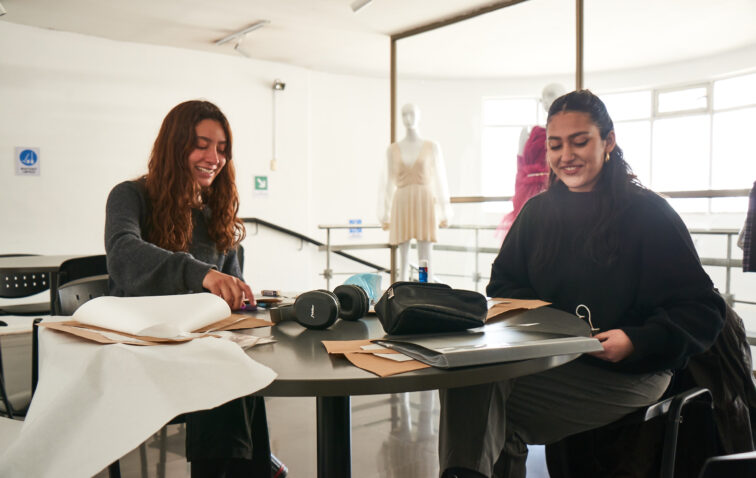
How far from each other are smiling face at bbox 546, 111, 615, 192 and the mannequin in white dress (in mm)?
3331

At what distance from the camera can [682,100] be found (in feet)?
17.2

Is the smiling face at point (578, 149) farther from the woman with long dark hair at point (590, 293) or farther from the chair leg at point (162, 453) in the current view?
the chair leg at point (162, 453)

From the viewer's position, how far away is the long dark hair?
4.73 feet

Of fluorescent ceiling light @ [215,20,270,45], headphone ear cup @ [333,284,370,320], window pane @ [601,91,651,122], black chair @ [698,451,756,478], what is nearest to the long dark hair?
headphone ear cup @ [333,284,370,320]

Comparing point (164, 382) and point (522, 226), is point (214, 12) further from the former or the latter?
point (164, 382)

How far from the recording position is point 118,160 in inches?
245

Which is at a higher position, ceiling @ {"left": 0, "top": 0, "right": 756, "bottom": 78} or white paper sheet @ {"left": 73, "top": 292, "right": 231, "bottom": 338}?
ceiling @ {"left": 0, "top": 0, "right": 756, "bottom": 78}

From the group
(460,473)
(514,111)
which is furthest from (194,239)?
(514,111)

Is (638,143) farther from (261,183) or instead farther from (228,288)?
(228,288)

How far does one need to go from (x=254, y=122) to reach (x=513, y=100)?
10.5 feet

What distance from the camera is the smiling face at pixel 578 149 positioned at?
5.12ft

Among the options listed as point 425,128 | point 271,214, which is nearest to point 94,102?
point 271,214

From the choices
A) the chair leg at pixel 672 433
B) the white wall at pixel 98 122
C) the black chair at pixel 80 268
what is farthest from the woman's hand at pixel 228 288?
the white wall at pixel 98 122

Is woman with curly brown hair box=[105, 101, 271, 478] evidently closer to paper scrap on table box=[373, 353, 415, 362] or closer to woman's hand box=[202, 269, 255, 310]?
woman's hand box=[202, 269, 255, 310]
